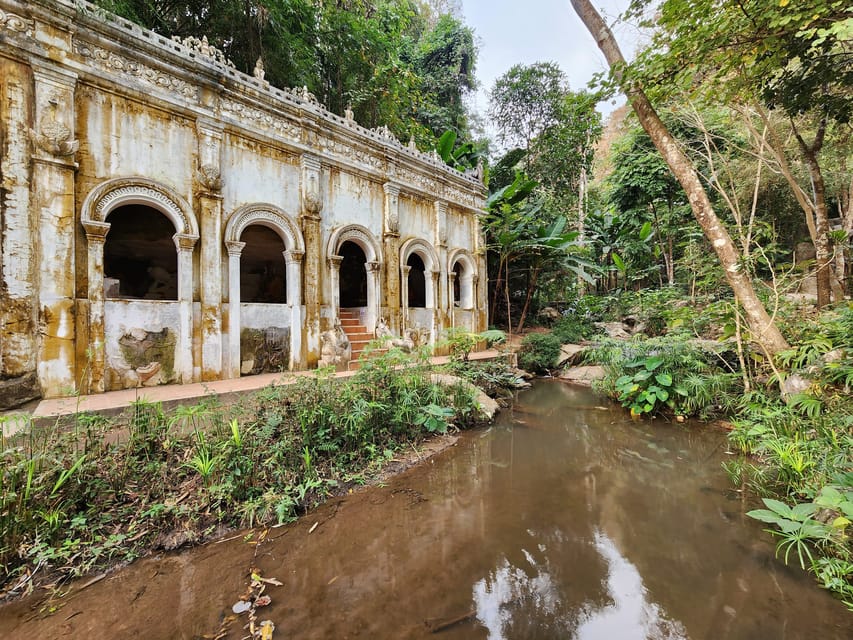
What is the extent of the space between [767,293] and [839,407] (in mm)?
3289

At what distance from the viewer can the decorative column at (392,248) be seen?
30.1 feet

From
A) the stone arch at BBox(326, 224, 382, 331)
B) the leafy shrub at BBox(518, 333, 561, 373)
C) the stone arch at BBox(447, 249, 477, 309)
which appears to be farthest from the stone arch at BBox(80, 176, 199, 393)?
the leafy shrub at BBox(518, 333, 561, 373)

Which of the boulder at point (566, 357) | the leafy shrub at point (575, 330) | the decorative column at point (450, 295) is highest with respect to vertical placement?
the decorative column at point (450, 295)

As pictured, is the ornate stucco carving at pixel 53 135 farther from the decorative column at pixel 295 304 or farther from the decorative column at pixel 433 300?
the decorative column at pixel 433 300

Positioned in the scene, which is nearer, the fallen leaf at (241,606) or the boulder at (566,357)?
the fallen leaf at (241,606)

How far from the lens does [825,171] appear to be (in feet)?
35.6

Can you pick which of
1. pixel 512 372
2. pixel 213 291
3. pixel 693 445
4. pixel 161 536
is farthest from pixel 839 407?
pixel 213 291

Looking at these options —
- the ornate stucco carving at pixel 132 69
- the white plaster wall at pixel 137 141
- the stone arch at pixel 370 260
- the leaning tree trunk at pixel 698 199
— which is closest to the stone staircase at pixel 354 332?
the stone arch at pixel 370 260

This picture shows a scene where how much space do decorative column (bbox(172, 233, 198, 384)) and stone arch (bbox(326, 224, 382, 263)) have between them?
273cm

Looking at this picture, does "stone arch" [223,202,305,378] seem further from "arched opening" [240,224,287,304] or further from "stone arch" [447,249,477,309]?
"stone arch" [447,249,477,309]

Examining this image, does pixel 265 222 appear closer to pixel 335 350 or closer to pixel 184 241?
pixel 184 241

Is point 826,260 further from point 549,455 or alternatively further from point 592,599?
point 592,599

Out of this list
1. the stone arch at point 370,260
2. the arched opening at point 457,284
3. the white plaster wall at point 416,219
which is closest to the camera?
the stone arch at point 370,260

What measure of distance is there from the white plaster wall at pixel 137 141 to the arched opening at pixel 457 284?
7630 mm
